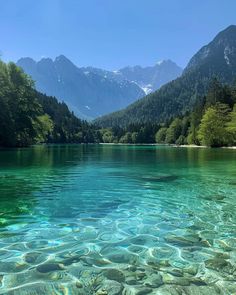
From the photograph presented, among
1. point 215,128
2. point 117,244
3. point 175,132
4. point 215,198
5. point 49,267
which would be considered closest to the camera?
point 49,267

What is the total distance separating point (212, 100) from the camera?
130625 mm

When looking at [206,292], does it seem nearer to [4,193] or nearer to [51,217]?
[51,217]

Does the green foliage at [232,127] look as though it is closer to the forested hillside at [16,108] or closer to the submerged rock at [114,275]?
the forested hillside at [16,108]

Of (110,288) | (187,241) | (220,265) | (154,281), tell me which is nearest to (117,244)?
(187,241)

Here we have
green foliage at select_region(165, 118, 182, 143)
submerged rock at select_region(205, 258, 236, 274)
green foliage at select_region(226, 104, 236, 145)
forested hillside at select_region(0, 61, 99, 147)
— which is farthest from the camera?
green foliage at select_region(165, 118, 182, 143)

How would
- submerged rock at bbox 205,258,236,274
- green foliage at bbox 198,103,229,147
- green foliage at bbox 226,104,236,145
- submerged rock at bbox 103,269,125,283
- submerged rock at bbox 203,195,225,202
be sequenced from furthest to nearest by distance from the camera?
green foliage at bbox 198,103,229,147 → green foliage at bbox 226,104,236,145 → submerged rock at bbox 203,195,225,202 → submerged rock at bbox 205,258,236,274 → submerged rock at bbox 103,269,125,283

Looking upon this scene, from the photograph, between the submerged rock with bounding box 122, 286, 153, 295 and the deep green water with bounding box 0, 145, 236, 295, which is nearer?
the submerged rock with bounding box 122, 286, 153, 295

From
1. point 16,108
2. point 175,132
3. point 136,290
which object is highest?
point 16,108

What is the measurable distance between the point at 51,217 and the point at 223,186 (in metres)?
11.8

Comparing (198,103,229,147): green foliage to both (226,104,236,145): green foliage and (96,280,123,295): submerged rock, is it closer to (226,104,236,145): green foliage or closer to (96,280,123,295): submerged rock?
(226,104,236,145): green foliage

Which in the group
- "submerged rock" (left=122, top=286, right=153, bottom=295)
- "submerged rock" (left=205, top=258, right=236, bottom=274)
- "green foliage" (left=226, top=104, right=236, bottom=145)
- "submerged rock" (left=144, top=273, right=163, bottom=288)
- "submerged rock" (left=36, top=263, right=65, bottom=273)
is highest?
"green foliage" (left=226, top=104, right=236, bottom=145)

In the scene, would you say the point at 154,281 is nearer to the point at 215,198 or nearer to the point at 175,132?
the point at 215,198

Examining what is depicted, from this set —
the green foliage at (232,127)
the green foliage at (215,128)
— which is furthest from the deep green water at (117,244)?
the green foliage at (215,128)

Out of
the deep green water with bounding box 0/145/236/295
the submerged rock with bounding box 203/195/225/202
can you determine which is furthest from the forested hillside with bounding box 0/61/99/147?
the submerged rock with bounding box 203/195/225/202
